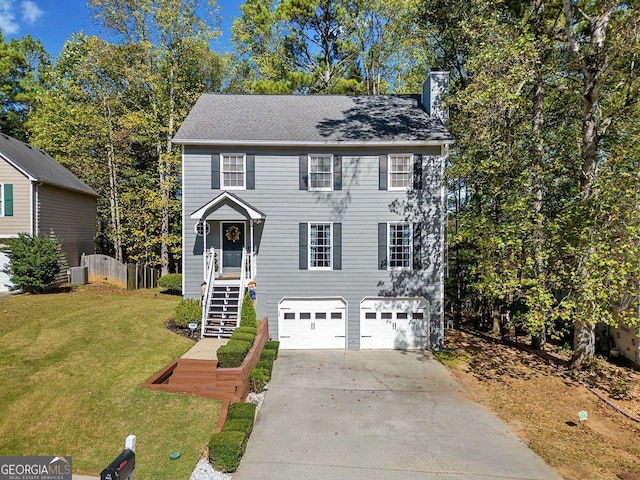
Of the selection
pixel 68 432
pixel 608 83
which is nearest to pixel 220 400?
pixel 68 432

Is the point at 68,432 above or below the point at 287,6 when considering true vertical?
below

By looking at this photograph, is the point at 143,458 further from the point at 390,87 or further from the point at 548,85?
the point at 390,87

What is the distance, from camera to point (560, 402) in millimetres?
9797

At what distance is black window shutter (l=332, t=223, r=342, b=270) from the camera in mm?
13961

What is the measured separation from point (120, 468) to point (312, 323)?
33.9 feet

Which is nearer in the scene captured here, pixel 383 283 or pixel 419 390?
pixel 419 390

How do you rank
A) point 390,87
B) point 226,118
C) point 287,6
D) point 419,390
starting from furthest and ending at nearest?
point 390,87 → point 287,6 → point 226,118 → point 419,390

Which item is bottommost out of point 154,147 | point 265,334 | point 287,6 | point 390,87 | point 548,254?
point 265,334

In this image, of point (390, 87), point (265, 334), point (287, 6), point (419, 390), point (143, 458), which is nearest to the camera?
point (143, 458)

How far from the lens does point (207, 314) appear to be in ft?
41.3

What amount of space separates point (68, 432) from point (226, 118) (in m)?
11.9

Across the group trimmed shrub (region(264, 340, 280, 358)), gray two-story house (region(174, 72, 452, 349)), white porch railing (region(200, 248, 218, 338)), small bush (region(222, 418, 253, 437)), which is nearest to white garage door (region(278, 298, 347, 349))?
gray two-story house (region(174, 72, 452, 349))

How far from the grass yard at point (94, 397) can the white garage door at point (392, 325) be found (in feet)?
21.3

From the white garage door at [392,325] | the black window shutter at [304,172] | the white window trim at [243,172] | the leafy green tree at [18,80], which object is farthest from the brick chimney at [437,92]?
the leafy green tree at [18,80]
